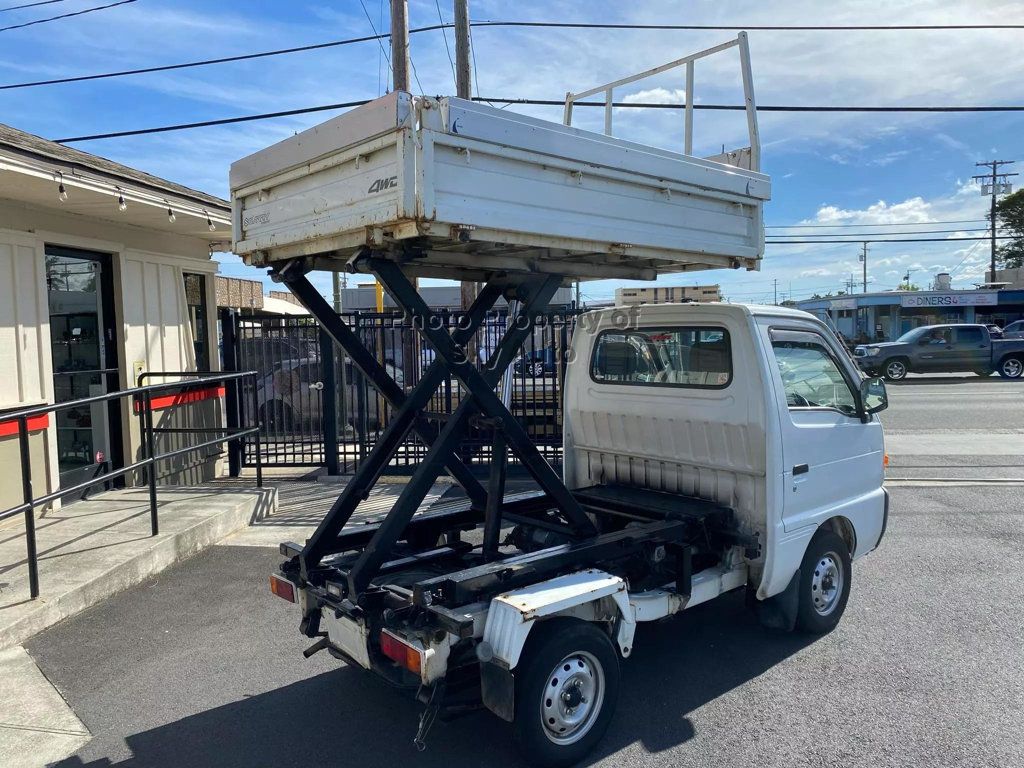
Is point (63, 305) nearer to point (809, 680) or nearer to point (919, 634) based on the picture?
point (809, 680)

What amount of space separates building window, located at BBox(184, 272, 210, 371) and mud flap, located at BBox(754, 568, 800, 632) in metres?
7.79

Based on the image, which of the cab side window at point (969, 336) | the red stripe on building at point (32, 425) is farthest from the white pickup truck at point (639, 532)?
the cab side window at point (969, 336)

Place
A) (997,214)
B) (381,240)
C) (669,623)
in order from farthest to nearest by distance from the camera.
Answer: (997,214) < (669,623) < (381,240)

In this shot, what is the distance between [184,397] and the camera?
9062 millimetres

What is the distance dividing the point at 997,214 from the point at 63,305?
226ft

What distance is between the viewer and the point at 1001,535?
22.1 ft

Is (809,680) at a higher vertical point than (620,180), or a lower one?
lower

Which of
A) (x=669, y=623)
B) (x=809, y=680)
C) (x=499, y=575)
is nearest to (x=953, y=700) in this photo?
(x=809, y=680)

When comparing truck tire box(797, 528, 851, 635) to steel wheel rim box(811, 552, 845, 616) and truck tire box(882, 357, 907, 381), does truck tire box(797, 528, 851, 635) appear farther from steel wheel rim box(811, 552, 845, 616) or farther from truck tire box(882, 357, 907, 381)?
truck tire box(882, 357, 907, 381)

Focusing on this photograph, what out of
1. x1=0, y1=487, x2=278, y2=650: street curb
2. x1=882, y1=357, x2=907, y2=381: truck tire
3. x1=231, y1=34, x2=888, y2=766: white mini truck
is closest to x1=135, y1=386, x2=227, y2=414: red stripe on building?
x1=0, y1=487, x2=278, y2=650: street curb

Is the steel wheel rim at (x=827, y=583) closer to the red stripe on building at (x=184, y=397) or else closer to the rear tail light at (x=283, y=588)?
the rear tail light at (x=283, y=588)

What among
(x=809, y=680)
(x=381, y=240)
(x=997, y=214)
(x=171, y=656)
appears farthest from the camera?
(x=997, y=214)

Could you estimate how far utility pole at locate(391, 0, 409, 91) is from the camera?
36.4 feet

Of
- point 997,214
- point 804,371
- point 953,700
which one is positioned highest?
point 997,214
